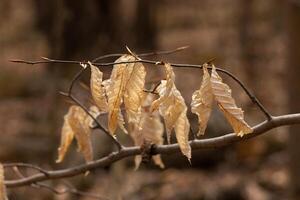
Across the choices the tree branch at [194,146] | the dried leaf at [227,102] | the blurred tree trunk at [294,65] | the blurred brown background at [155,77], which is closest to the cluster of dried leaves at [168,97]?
the dried leaf at [227,102]

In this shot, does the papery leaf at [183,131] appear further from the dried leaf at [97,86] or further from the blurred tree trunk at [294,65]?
the blurred tree trunk at [294,65]

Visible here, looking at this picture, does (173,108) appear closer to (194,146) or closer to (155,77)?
(194,146)

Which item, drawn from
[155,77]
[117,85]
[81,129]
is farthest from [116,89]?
[155,77]

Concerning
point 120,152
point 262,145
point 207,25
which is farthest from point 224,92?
point 207,25

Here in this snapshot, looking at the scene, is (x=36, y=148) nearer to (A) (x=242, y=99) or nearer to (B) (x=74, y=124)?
(A) (x=242, y=99)

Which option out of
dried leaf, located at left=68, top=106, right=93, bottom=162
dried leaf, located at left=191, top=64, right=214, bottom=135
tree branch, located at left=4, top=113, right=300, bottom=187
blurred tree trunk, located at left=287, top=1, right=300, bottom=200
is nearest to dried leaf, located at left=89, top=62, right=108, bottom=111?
dried leaf, located at left=191, top=64, right=214, bottom=135

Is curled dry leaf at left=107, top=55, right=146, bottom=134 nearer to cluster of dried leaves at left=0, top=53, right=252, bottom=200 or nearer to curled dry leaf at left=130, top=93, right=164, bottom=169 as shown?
cluster of dried leaves at left=0, top=53, right=252, bottom=200

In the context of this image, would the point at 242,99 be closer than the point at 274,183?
No
